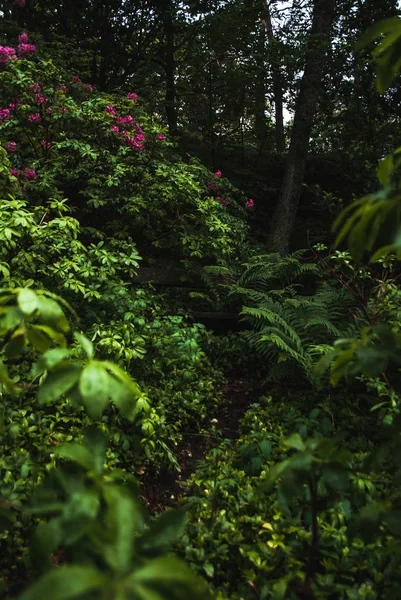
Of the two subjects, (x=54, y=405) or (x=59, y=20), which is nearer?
(x=54, y=405)

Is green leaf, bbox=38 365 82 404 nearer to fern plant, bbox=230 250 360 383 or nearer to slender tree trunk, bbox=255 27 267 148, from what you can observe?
fern plant, bbox=230 250 360 383

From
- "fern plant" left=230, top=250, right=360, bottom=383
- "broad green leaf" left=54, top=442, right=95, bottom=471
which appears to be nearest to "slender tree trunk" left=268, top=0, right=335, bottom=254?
"fern plant" left=230, top=250, right=360, bottom=383

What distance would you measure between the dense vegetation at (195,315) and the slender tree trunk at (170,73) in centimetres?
6

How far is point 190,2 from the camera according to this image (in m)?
7.80

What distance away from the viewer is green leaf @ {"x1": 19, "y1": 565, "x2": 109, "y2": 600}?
557 mm

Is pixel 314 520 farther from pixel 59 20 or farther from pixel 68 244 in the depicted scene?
pixel 59 20

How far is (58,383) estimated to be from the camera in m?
0.93

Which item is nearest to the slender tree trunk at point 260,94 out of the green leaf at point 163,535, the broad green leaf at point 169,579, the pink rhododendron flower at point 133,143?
the pink rhododendron flower at point 133,143

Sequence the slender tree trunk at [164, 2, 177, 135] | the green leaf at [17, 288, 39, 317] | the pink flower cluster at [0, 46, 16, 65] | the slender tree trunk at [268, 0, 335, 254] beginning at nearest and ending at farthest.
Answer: the green leaf at [17, 288, 39, 317], the pink flower cluster at [0, 46, 16, 65], the slender tree trunk at [268, 0, 335, 254], the slender tree trunk at [164, 2, 177, 135]

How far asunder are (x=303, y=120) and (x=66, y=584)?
777 cm

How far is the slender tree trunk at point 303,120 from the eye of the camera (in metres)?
6.86

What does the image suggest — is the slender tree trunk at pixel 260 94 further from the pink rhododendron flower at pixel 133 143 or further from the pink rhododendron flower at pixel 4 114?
the pink rhododendron flower at pixel 4 114

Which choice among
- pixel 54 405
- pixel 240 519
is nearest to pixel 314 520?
pixel 240 519

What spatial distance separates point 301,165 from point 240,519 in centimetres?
655
